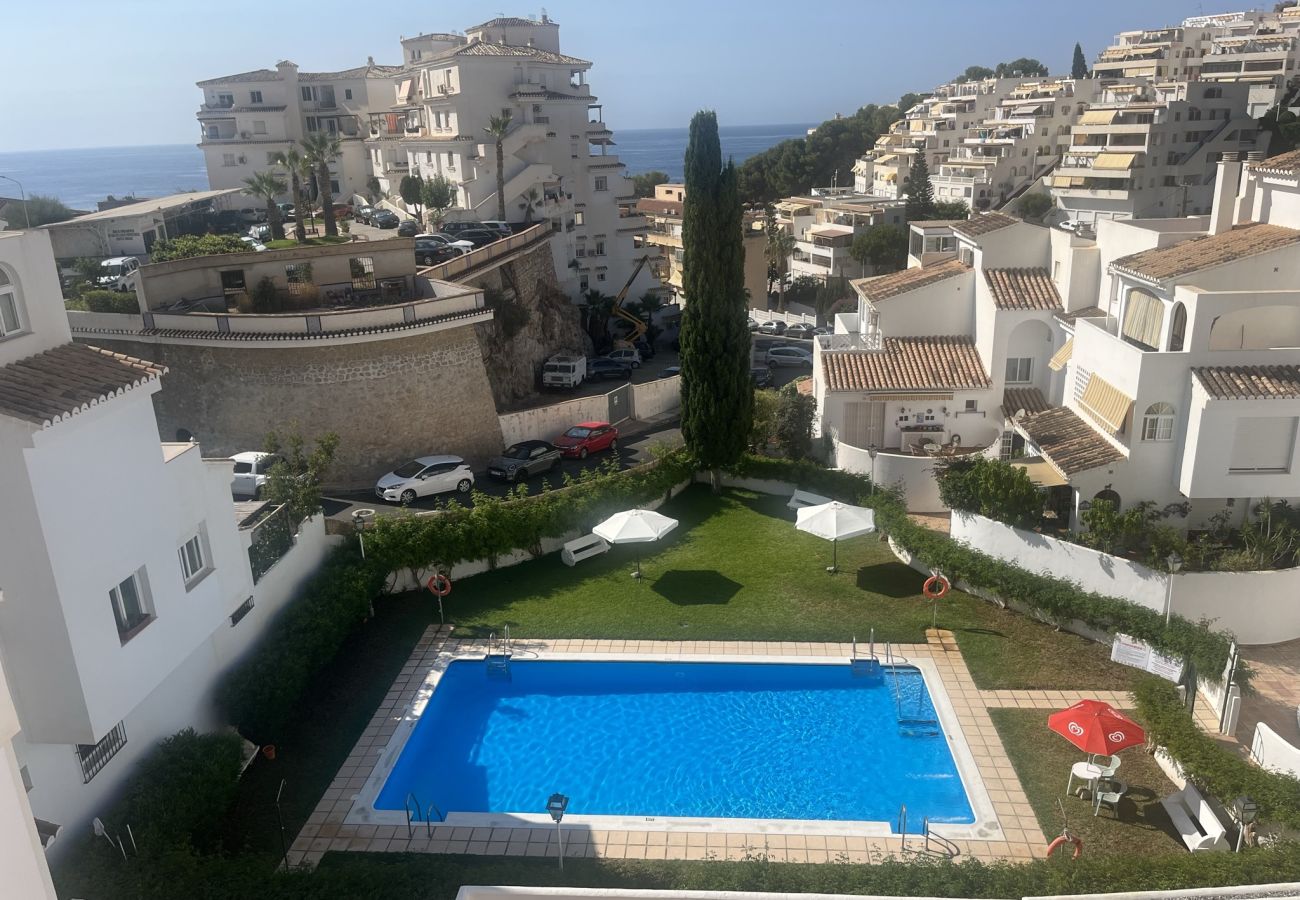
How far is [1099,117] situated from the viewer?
3297 inches

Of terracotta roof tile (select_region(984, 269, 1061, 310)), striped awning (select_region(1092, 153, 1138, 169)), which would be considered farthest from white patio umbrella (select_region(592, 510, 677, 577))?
striped awning (select_region(1092, 153, 1138, 169))

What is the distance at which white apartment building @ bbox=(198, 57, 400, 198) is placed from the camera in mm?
69750

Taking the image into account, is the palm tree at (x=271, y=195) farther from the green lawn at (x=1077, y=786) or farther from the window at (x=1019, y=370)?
the green lawn at (x=1077, y=786)

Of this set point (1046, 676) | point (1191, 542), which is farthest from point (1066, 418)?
point (1046, 676)

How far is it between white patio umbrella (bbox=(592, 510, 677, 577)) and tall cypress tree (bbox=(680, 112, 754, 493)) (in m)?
5.84

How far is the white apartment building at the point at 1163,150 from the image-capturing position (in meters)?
79.5

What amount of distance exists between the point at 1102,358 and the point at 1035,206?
70.0 meters

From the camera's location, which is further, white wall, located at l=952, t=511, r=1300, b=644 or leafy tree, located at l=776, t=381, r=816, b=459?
leafy tree, located at l=776, t=381, r=816, b=459

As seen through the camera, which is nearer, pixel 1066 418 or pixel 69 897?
pixel 69 897

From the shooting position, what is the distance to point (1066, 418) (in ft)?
88.6

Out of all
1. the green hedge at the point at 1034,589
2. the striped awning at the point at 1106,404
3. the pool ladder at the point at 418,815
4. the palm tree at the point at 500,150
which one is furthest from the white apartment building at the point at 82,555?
the palm tree at the point at 500,150

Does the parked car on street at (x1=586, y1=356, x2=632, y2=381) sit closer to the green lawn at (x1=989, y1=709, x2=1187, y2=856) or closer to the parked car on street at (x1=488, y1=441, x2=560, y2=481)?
the parked car on street at (x1=488, y1=441, x2=560, y2=481)

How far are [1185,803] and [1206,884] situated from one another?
3.45m

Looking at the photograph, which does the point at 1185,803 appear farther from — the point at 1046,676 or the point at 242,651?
the point at 242,651
